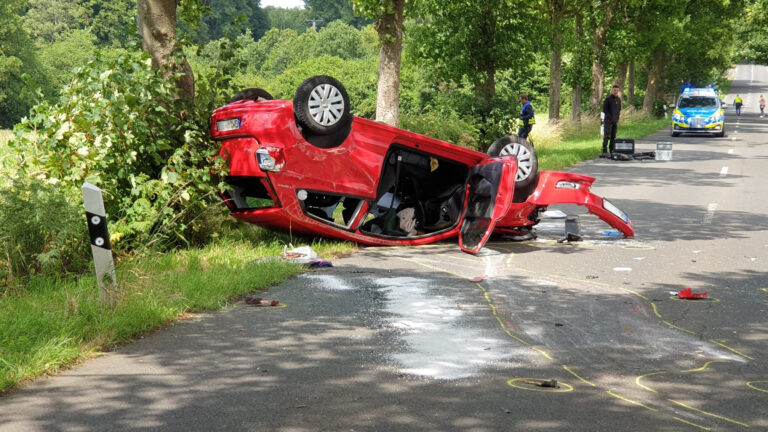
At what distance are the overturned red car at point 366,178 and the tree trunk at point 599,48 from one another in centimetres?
3043

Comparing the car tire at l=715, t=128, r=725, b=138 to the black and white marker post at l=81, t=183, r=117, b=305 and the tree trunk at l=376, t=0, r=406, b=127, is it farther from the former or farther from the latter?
the black and white marker post at l=81, t=183, r=117, b=305

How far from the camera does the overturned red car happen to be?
30.2 feet

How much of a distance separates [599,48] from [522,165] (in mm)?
31792

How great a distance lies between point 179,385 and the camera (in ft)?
16.1

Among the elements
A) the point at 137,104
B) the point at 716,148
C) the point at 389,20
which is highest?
the point at 389,20

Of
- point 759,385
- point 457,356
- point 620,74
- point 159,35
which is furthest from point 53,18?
point 759,385

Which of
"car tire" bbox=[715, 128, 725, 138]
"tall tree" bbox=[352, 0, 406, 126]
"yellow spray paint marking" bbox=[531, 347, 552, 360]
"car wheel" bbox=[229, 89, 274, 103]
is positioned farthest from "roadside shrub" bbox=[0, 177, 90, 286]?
"car tire" bbox=[715, 128, 725, 138]

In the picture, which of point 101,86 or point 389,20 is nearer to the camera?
point 101,86

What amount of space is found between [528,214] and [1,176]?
20.0 feet

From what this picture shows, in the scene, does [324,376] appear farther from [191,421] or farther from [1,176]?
[1,176]

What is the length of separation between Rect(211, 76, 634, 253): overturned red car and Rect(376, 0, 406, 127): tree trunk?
772 centimetres

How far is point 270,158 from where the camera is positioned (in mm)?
9031

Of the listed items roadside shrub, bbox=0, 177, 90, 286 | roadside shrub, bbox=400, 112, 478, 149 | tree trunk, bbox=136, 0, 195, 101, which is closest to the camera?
roadside shrub, bbox=0, 177, 90, 286

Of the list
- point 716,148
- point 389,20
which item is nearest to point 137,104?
point 389,20
